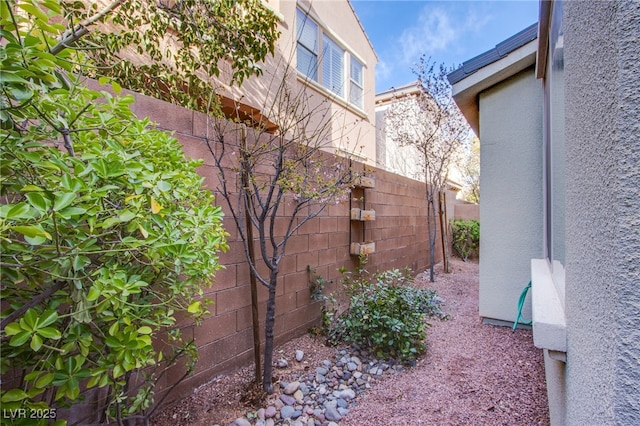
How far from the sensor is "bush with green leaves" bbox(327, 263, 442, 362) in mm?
3330

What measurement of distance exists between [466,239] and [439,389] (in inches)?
310

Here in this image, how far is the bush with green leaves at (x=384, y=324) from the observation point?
131 inches

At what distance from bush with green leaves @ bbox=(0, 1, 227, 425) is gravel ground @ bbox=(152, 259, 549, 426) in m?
0.96

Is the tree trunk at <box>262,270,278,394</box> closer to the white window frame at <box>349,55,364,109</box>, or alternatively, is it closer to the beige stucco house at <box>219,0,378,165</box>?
the beige stucco house at <box>219,0,378,165</box>

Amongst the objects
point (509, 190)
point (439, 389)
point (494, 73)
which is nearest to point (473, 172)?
point (509, 190)

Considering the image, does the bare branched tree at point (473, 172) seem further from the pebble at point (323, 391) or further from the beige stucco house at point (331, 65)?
the pebble at point (323, 391)

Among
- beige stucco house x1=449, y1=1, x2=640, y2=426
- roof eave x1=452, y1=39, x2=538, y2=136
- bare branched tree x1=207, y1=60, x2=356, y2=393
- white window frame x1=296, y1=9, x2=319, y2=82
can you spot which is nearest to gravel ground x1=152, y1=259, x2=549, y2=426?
bare branched tree x1=207, y1=60, x2=356, y2=393

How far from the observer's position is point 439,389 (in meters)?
2.83

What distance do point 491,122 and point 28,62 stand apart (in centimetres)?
487

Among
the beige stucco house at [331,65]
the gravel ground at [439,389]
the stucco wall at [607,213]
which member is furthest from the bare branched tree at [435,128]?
the stucco wall at [607,213]

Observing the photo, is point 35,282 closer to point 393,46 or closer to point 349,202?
point 349,202

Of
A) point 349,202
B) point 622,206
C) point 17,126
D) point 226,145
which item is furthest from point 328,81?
point 622,206

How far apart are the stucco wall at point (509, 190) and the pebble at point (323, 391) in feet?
7.13

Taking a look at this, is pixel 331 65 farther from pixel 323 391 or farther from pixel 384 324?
pixel 323 391
